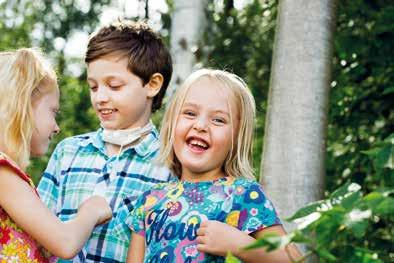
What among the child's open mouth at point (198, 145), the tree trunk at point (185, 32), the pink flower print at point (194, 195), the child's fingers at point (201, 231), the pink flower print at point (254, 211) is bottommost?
the child's fingers at point (201, 231)

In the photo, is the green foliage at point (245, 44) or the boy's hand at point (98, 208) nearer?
the boy's hand at point (98, 208)

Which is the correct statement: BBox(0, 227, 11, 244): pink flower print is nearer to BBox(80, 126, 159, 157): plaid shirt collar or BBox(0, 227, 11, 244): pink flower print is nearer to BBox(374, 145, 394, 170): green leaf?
BBox(80, 126, 159, 157): plaid shirt collar

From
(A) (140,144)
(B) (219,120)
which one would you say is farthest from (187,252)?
(A) (140,144)

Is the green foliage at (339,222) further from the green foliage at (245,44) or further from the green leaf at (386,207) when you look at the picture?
the green foliage at (245,44)

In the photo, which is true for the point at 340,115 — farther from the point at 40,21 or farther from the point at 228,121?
the point at 40,21

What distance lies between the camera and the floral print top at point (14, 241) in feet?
8.98

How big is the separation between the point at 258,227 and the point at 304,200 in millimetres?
638

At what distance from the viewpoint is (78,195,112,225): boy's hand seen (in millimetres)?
2865

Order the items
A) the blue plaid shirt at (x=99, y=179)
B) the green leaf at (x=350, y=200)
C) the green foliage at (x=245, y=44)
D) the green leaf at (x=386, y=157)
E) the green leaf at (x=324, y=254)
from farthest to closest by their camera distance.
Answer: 1. the green foliage at (x=245, y=44)
2. the blue plaid shirt at (x=99, y=179)
3. the green leaf at (x=386, y=157)
4. the green leaf at (x=350, y=200)
5. the green leaf at (x=324, y=254)

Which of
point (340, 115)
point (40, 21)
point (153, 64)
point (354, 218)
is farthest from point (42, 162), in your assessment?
point (354, 218)

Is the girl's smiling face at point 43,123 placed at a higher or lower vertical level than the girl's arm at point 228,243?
higher

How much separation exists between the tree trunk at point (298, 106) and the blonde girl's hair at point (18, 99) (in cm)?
99

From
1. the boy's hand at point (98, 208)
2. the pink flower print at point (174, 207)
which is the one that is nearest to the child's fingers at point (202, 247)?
the pink flower print at point (174, 207)

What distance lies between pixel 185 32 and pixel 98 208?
8.18 ft
